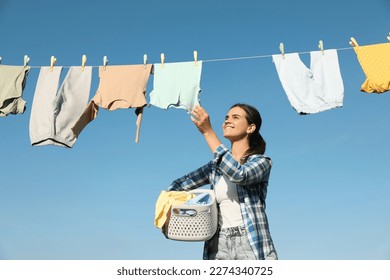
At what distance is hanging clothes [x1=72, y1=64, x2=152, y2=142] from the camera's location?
3730 mm

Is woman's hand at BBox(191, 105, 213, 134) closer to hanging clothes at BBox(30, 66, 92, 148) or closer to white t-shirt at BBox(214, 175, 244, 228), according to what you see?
white t-shirt at BBox(214, 175, 244, 228)

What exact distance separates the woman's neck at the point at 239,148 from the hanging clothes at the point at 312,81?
1.84 meters

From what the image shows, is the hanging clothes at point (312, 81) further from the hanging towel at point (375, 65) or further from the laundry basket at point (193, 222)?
the laundry basket at point (193, 222)

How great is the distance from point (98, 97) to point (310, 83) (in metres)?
2.08

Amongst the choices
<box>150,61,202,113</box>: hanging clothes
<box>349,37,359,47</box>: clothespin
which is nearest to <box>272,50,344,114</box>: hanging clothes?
<box>349,37,359,47</box>: clothespin

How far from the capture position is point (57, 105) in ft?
12.6

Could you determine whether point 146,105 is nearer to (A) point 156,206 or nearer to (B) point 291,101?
(B) point 291,101

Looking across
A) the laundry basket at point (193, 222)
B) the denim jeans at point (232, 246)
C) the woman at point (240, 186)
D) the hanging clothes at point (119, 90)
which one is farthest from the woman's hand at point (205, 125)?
the hanging clothes at point (119, 90)

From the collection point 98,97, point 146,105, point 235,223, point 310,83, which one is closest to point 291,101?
point 310,83

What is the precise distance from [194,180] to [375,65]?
238cm

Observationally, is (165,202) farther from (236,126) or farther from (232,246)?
(236,126)

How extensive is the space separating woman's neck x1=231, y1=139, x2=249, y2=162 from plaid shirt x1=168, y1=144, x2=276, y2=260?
4.0 inches

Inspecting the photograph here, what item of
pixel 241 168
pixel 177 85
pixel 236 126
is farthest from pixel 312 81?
pixel 241 168

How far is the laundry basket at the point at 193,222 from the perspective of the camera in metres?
1.97
